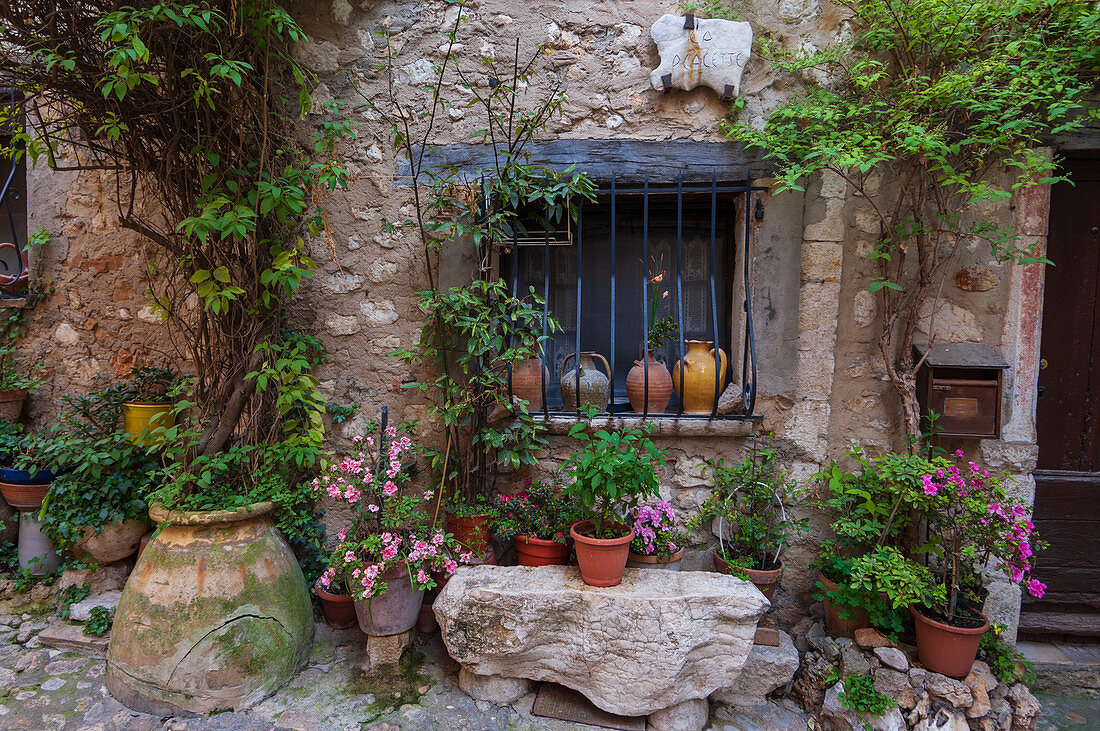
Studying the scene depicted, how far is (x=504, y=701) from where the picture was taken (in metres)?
2.09

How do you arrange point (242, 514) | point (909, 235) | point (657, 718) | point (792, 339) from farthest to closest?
point (792, 339), point (909, 235), point (242, 514), point (657, 718)

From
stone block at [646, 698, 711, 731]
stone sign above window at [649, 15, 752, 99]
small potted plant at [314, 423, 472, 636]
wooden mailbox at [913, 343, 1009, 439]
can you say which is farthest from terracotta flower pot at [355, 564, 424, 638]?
stone sign above window at [649, 15, 752, 99]

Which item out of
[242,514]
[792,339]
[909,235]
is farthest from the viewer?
[792,339]

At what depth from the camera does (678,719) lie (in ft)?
6.61

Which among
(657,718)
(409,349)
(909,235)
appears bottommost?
(657,718)

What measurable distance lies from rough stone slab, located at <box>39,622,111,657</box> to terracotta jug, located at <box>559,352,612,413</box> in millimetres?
2255

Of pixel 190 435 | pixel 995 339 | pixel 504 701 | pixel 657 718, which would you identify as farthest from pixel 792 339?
pixel 190 435

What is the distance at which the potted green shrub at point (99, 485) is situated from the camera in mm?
2457

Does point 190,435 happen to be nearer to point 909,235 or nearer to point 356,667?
point 356,667

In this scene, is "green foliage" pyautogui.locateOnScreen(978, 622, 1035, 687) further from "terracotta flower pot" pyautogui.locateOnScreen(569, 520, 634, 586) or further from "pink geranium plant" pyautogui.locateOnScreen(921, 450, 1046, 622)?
"terracotta flower pot" pyautogui.locateOnScreen(569, 520, 634, 586)

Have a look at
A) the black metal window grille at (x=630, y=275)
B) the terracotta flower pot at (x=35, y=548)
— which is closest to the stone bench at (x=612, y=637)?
the black metal window grille at (x=630, y=275)

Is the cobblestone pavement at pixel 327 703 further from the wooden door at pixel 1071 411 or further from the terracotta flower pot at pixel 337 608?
the wooden door at pixel 1071 411

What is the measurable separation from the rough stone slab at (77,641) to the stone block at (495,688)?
159 cm

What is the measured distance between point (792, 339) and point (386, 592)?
210 centimetres
